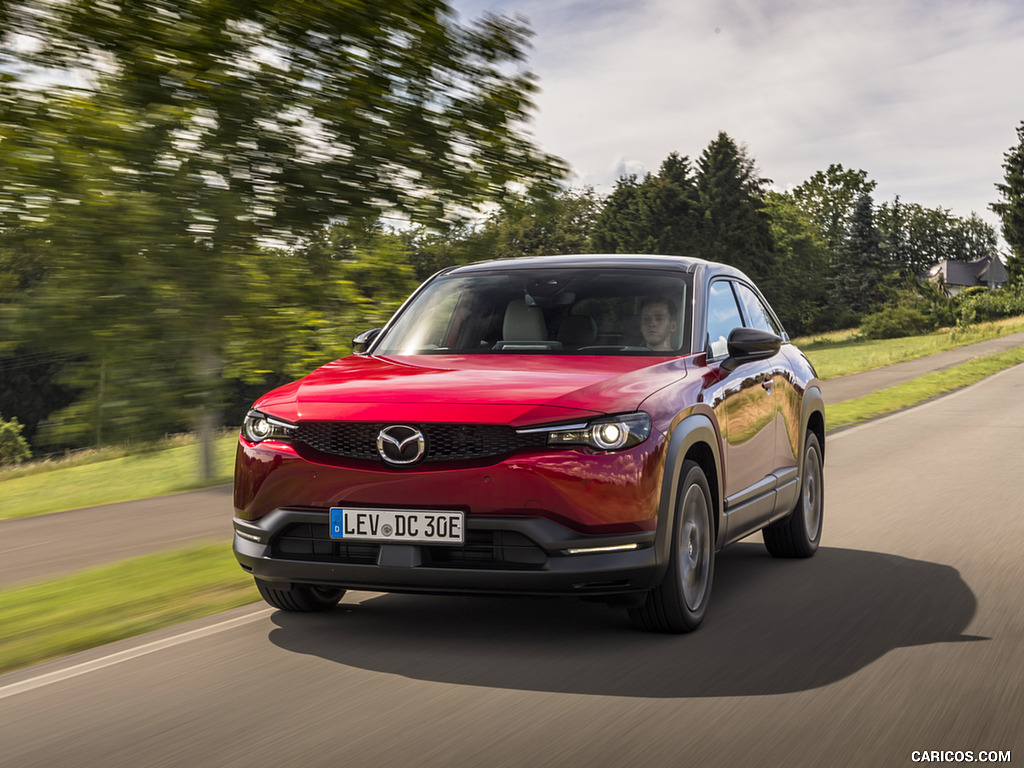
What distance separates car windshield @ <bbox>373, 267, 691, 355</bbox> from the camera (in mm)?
6219

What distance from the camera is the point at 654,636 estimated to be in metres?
5.46

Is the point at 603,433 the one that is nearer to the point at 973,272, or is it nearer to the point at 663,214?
the point at 663,214

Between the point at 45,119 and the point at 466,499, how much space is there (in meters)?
4.98

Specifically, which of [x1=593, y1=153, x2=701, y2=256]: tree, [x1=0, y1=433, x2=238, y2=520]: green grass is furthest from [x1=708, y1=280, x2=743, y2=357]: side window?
[x1=593, y1=153, x2=701, y2=256]: tree

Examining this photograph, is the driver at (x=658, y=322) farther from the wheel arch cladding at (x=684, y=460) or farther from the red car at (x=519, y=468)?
the wheel arch cladding at (x=684, y=460)

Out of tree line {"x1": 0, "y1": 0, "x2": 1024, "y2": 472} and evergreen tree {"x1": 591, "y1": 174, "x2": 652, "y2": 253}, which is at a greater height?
evergreen tree {"x1": 591, "y1": 174, "x2": 652, "y2": 253}

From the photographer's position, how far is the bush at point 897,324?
7300 cm

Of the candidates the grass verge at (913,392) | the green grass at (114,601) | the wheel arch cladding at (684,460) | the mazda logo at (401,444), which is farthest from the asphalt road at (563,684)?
the grass verge at (913,392)

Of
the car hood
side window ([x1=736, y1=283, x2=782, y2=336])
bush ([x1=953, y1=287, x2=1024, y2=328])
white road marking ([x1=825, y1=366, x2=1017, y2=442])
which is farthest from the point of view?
bush ([x1=953, y1=287, x2=1024, y2=328])

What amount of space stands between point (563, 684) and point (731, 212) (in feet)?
240

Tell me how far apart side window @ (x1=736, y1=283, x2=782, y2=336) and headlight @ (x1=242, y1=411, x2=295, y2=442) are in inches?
124

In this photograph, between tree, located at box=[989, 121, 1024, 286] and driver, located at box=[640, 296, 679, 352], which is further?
tree, located at box=[989, 121, 1024, 286]

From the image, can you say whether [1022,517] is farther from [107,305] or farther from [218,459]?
[218,459]

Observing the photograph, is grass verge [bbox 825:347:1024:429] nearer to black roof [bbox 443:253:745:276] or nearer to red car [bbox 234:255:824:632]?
black roof [bbox 443:253:745:276]
